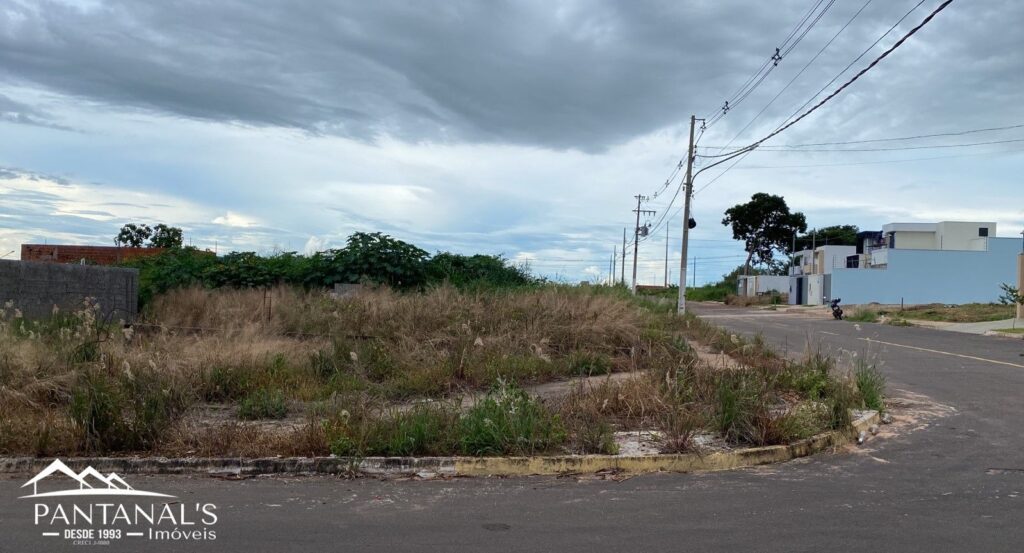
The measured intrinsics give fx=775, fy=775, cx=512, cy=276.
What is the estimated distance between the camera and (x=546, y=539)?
551 centimetres

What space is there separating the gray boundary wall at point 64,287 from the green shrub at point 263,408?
6992 mm

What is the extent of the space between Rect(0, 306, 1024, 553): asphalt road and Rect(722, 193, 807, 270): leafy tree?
8320 cm

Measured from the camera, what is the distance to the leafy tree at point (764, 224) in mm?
88312

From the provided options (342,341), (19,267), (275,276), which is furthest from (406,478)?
(275,276)

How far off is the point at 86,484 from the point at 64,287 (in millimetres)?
11139

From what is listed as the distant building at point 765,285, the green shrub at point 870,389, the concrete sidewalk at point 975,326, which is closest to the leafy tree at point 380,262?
the green shrub at point 870,389

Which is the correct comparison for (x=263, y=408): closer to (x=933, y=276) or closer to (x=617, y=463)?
(x=617, y=463)

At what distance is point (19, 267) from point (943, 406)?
17.0 metres

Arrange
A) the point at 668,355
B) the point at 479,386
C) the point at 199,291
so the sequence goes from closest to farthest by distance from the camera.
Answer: the point at 479,386, the point at 668,355, the point at 199,291

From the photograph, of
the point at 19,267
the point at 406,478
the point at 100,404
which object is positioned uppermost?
the point at 19,267

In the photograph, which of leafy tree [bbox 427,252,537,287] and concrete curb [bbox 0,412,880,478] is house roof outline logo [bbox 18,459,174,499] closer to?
concrete curb [bbox 0,412,880,478]

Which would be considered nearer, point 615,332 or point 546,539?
point 546,539

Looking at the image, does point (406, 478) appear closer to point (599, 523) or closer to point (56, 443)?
point (599, 523)

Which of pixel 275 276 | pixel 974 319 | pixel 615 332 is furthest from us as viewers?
pixel 974 319
